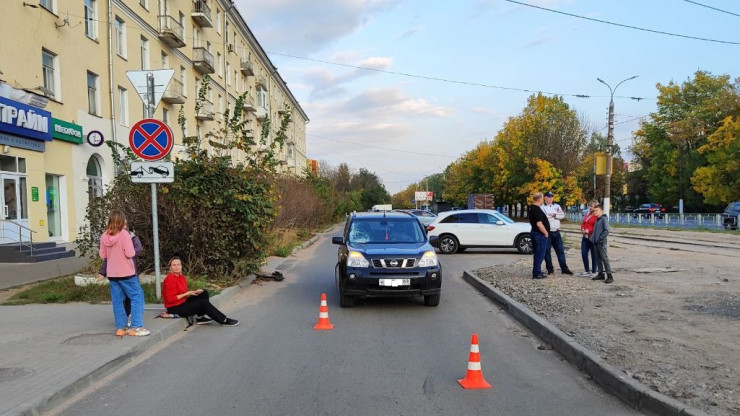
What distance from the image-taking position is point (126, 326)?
683 centimetres

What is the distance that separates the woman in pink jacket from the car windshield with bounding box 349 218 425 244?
3924 millimetres

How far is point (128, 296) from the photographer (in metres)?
6.69

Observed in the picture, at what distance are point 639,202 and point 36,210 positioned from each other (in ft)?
269

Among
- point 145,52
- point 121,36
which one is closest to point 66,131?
point 121,36

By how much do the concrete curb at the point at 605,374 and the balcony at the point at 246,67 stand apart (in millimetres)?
44433

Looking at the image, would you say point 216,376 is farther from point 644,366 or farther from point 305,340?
point 644,366

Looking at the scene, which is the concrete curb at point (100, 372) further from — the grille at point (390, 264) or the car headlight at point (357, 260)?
the grille at point (390, 264)

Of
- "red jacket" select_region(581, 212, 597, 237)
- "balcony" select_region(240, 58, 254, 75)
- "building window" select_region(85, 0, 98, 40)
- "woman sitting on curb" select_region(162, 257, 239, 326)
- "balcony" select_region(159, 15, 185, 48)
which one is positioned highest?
"balcony" select_region(240, 58, 254, 75)

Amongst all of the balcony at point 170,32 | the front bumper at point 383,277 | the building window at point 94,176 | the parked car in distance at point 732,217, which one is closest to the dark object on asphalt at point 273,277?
the front bumper at point 383,277

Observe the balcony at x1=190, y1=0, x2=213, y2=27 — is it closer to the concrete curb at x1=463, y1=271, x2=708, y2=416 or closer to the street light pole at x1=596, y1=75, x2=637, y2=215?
the street light pole at x1=596, y1=75, x2=637, y2=215

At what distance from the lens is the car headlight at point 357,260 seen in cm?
869

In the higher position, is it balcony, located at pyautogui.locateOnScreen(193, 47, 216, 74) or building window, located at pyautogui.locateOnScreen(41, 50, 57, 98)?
balcony, located at pyautogui.locateOnScreen(193, 47, 216, 74)

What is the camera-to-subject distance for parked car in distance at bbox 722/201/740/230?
35.4m

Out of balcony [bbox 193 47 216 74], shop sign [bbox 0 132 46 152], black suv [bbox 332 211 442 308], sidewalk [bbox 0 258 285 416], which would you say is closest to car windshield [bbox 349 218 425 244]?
black suv [bbox 332 211 442 308]
